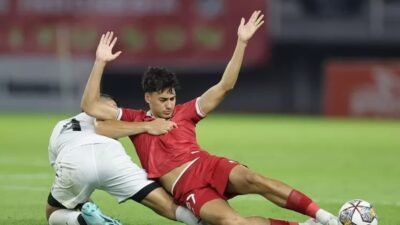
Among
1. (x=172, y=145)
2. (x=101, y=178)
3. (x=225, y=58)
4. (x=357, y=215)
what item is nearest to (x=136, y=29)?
(x=225, y=58)

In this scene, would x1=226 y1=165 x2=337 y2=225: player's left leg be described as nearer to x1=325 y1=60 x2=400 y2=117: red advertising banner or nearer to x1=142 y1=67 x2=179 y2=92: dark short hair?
x1=142 y1=67 x2=179 y2=92: dark short hair

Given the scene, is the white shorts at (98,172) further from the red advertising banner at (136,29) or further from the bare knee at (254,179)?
the red advertising banner at (136,29)

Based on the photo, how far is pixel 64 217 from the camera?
31.8ft

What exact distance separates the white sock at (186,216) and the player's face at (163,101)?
0.91m

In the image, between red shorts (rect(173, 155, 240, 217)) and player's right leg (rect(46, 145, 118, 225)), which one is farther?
player's right leg (rect(46, 145, 118, 225))

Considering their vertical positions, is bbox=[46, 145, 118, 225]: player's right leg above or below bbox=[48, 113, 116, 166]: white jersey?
below

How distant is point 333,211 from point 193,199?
2.61 meters

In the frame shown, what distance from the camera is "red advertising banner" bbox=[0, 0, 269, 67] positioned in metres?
31.7

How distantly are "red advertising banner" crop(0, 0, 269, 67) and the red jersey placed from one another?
2187 centimetres

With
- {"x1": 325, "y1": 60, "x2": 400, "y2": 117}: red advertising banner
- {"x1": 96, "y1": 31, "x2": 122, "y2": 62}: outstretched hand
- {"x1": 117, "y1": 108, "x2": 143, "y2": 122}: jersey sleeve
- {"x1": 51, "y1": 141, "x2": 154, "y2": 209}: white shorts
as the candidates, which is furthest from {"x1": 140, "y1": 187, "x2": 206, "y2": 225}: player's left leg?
{"x1": 325, "y1": 60, "x2": 400, "y2": 117}: red advertising banner

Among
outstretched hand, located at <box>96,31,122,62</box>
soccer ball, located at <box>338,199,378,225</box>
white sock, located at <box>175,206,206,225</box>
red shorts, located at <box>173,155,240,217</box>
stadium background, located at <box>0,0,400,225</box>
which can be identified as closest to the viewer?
soccer ball, located at <box>338,199,378,225</box>

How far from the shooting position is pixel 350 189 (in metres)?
13.3

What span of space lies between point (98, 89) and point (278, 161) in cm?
802

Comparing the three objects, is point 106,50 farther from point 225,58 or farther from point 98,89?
point 225,58
